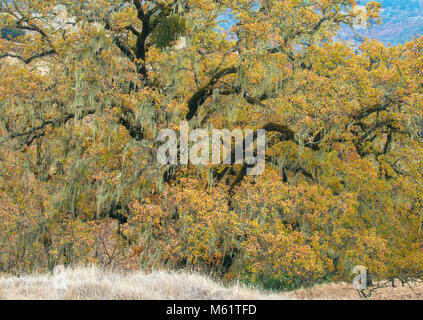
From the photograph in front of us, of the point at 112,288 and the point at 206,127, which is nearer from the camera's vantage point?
the point at 112,288

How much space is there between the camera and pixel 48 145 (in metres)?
16.1

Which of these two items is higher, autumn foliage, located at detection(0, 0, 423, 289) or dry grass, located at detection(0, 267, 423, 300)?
autumn foliage, located at detection(0, 0, 423, 289)

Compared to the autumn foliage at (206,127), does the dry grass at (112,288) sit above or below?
below

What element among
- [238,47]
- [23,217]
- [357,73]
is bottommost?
[23,217]

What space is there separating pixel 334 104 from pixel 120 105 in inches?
292

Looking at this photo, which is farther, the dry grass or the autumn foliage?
the autumn foliage

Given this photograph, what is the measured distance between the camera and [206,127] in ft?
50.0

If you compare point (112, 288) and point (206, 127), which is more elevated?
point (206, 127)

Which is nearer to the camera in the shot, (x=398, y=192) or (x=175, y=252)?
(x=175, y=252)

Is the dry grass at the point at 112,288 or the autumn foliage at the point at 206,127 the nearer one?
the dry grass at the point at 112,288

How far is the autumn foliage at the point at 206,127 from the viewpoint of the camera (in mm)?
13328

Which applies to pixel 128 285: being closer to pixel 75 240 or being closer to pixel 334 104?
pixel 75 240

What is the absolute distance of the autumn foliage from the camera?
13.3 m
